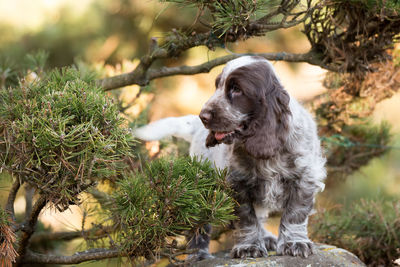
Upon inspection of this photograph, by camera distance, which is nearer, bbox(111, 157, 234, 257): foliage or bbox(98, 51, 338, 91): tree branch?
bbox(111, 157, 234, 257): foliage

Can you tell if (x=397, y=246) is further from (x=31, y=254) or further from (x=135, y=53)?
(x=135, y=53)

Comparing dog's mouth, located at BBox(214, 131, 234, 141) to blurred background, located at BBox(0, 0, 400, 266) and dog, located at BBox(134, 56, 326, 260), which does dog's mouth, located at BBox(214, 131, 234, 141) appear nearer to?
dog, located at BBox(134, 56, 326, 260)

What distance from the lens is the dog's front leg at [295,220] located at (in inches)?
116

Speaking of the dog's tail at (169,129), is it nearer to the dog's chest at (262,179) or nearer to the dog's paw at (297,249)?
the dog's chest at (262,179)

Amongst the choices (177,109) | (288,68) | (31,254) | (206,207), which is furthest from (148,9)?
(206,207)

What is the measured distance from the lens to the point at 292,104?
9.89 feet

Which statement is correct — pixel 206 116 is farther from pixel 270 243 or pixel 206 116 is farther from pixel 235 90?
pixel 270 243

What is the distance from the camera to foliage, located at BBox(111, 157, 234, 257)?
251cm

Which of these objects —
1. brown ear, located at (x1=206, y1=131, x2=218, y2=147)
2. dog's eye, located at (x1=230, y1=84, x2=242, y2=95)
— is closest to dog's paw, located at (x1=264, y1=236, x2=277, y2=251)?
brown ear, located at (x1=206, y1=131, x2=218, y2=147)

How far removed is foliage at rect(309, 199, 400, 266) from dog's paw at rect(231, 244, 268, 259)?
1.24 meters

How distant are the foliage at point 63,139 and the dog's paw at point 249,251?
0.97 metres

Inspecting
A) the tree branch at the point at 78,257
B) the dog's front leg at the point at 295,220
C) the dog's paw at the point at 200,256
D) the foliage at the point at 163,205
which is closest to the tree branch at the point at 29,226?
the tree branch at the point at 78,257

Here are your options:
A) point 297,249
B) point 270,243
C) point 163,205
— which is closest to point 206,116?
point 163,205

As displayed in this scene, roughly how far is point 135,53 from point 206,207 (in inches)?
133
